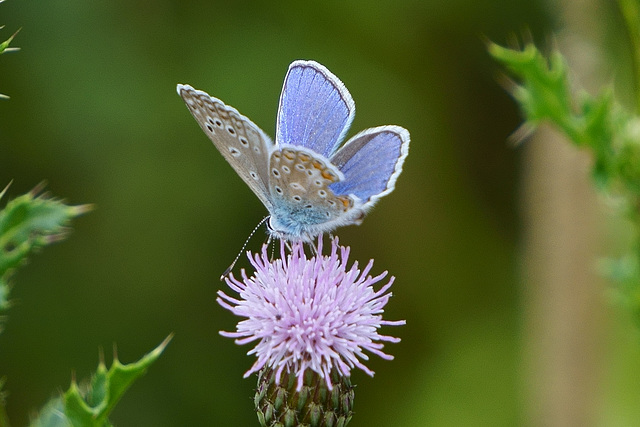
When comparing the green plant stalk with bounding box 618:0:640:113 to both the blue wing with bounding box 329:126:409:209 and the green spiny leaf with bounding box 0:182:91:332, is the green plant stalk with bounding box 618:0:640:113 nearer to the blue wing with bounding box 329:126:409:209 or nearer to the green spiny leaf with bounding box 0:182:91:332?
the blue wing with bounding box 329:126:409:209

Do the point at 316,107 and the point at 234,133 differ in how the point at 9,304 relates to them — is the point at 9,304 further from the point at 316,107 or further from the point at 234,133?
the point at 316,107

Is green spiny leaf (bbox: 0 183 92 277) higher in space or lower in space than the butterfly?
higher

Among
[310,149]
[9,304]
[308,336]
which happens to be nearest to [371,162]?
[310,149]

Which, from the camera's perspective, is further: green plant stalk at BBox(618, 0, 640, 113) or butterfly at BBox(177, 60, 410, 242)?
green plant stalk at BBox(618, 0, 640, 113)

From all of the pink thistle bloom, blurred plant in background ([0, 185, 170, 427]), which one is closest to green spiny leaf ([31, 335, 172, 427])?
blurred plant in background ([0, 185, 170, 427])

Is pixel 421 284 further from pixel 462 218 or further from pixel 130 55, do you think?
pixel 130 55

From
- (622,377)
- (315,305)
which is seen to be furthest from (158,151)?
(622,377)

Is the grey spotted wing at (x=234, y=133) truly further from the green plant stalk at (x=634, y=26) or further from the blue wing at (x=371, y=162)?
the green plant stalk at (x=634, y=26)
